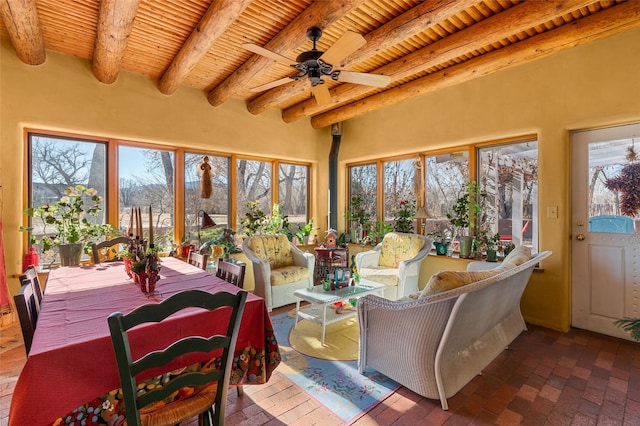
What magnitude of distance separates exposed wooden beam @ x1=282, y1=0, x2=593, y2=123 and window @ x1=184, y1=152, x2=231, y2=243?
2425 mm

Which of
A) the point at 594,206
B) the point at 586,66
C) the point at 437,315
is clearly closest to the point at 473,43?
the point at 586,66

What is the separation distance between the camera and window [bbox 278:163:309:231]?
18.4ft

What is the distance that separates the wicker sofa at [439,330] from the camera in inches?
76.6

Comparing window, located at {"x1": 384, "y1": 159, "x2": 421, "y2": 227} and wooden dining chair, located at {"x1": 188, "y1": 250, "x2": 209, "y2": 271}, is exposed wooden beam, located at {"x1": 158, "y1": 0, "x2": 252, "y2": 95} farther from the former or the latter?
window, located at {"x1": 384, "y1": 159, "x2": 421, "y2": 227}

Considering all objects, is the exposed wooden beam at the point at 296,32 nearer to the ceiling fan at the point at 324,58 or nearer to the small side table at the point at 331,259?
the ceiling fan at the point at 324,58

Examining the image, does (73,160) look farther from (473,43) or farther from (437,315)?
(473,43)

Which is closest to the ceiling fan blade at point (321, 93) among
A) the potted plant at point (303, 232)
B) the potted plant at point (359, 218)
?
the potted plant at point (359, 218)

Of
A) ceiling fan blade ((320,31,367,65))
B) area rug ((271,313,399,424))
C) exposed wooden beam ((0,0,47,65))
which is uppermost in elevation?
exposed wooden beam ((0,0,47,65))

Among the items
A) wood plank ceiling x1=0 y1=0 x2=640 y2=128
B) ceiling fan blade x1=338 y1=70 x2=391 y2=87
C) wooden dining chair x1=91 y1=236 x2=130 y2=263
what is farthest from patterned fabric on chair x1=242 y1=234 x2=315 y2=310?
ceiling fan blade x1=338 y1=70 x2=391 y2=87

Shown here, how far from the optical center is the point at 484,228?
418 centimetres

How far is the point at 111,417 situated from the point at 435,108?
468cm

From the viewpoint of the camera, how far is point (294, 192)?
578 centimetres

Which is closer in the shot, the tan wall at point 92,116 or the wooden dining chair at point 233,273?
the wooden dining chair at point 233,273

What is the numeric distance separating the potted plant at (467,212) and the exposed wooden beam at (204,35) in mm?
3365
